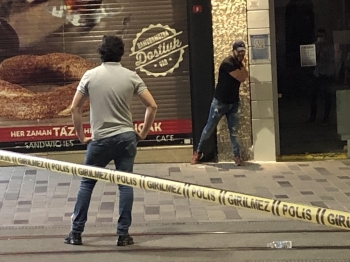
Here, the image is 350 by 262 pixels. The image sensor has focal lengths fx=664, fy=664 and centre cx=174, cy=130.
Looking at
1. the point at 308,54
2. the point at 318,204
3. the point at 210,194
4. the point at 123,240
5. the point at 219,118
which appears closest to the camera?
the point at 210,194

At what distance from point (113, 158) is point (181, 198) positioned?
1.79m

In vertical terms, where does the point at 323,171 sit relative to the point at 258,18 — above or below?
below

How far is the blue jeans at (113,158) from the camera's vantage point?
18.7ft

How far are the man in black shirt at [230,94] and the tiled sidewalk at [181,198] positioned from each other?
0.49 meters

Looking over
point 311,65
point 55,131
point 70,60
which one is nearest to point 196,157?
point 55,131

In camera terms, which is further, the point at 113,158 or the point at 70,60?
the point at 70,60

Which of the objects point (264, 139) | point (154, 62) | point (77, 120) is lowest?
point (264, 139)

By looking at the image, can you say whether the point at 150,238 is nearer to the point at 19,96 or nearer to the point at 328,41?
the point at 19,96

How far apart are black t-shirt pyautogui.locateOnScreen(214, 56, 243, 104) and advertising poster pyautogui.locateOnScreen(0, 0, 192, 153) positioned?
66cm

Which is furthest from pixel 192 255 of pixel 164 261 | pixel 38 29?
pixel 38 29

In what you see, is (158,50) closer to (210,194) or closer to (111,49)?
(111,49)

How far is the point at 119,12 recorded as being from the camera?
911cm

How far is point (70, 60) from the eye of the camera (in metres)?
9.18

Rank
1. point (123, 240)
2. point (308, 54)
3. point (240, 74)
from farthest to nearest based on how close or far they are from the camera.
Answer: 1. point (308, 54)
2. point (240, 74)
3. point (123, 240)
